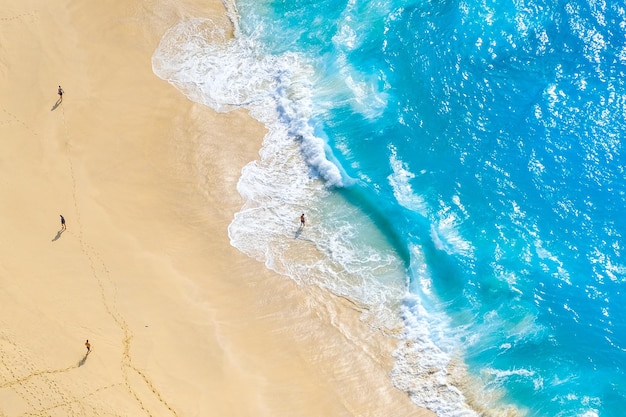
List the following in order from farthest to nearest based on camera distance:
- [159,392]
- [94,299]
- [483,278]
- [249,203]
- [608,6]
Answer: [608,6] < [249,203] < [483,278] < [94,299] < [159,392]

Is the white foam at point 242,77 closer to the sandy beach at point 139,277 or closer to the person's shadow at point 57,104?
the sandy beach at point 139,277

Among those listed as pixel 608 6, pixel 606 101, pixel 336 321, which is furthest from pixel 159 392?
pixel 608 6

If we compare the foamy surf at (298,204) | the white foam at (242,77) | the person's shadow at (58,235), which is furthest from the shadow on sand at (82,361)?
the white foam at (242,77)

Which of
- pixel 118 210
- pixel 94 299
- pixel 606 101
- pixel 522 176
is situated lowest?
pixel 94 299

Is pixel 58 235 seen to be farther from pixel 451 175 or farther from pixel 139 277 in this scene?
pixel 451 175

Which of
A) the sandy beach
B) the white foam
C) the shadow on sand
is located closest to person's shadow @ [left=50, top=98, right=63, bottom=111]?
the sandy beach

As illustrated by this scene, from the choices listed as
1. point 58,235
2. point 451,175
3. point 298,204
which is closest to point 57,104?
point 58,235

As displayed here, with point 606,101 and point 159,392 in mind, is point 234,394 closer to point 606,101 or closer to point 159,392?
point 159,392
